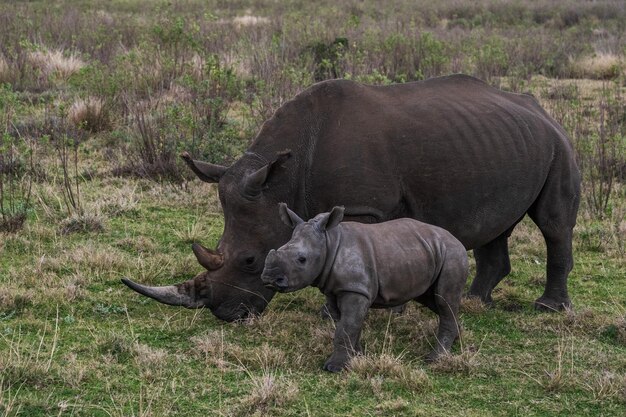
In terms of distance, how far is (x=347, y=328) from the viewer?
5531 millimetres

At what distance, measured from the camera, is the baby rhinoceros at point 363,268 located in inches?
213

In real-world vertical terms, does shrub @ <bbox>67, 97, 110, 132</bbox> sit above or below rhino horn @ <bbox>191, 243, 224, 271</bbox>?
below

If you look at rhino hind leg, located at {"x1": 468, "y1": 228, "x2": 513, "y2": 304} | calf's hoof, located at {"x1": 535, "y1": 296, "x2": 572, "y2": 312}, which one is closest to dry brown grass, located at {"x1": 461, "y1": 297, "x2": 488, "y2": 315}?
rhino hind leg, located at {"x1": 468, "y1": 228, "x2": 513, "y2": 304}

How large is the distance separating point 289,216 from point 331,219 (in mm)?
291

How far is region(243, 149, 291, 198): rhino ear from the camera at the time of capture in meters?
6.04

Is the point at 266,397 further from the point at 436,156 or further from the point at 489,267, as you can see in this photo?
the point at 489,267

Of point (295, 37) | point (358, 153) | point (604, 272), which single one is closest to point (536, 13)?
point (295, 37)

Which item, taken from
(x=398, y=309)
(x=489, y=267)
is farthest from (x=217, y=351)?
(x=489, y=267)

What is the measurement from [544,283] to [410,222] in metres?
2.34

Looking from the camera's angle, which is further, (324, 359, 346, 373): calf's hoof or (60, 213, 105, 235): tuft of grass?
(60, 213, 105, 235): tuft of grass

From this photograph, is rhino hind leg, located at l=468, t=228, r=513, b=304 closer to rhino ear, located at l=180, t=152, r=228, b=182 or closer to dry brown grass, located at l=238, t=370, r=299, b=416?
rhino ear, located at l=180, t=152, r=228, b=182

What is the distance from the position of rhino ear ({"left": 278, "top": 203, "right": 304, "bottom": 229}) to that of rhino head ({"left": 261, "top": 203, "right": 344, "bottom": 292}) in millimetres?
69

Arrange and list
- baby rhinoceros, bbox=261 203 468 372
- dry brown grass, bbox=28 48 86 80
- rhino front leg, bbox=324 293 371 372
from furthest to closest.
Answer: dry brown grass, bbox=28 48 86 80 → rhino front leg, bbox=324 293 371 372 → baby rhinoceros, bbox=261 203 468 372

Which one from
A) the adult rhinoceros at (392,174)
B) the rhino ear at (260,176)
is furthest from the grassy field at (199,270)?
the rhino ear at (260,176)
